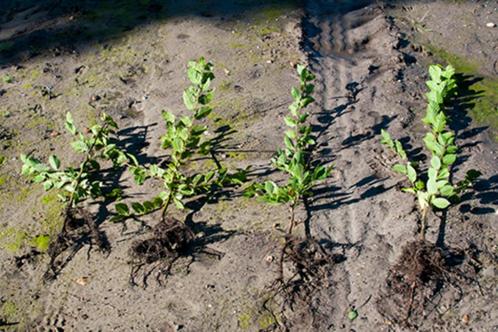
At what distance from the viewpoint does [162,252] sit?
4648 millimetres

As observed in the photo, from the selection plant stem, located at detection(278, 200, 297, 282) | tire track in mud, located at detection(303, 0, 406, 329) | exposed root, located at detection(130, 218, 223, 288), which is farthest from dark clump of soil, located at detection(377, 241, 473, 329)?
exposed root, located at detection(130, 218, 223, 288)

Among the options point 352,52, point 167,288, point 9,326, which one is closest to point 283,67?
point 352,52

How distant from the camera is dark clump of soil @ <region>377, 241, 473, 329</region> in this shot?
4297 millimetres

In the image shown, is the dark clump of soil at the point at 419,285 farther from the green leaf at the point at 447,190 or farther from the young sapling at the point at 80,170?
the young sapling at the point at 80,170

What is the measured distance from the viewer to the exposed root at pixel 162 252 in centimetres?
462

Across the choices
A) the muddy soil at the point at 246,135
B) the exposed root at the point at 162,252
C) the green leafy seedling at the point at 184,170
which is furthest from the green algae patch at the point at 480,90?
the exposed root at the point at 162,252

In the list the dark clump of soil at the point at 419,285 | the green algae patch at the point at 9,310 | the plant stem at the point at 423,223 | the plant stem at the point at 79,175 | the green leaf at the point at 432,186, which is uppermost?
the green leaf at the point at 432,186

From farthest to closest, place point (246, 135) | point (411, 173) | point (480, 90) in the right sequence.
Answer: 1. point (480, 90)
2. point (246, 135)
3. point (411, 173)

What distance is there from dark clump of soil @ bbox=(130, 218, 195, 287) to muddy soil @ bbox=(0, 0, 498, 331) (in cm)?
4

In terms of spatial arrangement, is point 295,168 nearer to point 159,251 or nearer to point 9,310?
point 159,251

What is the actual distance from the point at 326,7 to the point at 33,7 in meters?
3.15

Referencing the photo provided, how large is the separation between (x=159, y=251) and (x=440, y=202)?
1861 millimetres

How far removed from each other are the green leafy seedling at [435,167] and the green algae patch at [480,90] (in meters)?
0.36

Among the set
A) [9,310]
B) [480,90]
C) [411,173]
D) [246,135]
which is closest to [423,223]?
[411,173]
